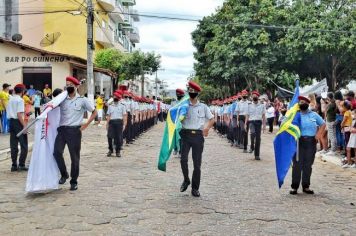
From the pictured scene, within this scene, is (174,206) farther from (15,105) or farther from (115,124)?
(115,124)

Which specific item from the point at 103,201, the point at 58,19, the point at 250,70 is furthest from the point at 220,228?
the point at 58,19

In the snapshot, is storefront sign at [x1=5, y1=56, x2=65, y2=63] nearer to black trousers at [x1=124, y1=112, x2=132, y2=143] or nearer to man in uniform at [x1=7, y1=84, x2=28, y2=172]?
black trousers at [x1=124, y1=112, x2=132, y2=143]

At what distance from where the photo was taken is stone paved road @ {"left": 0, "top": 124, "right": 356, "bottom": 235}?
6.34 metres

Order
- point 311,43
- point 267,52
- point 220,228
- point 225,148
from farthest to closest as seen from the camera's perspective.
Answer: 1. point 267,52
2. point 311,43
3. point 225,148
4. point 220,228

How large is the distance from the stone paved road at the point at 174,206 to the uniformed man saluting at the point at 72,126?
538mm

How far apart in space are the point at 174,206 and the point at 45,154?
2457mm

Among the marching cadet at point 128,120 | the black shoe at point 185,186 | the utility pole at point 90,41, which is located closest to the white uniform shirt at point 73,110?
→ the black shoe at point 185,186

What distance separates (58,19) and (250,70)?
16.7m

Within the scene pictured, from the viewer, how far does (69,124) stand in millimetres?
8633

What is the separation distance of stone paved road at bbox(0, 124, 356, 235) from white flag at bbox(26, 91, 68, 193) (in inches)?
7.8

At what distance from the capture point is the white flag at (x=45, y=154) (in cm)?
821

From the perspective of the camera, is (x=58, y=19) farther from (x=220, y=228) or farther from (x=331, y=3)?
(x=220, y=228)

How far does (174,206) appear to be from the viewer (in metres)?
7.57

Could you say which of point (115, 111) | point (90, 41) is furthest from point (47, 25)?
point (115, 111)
